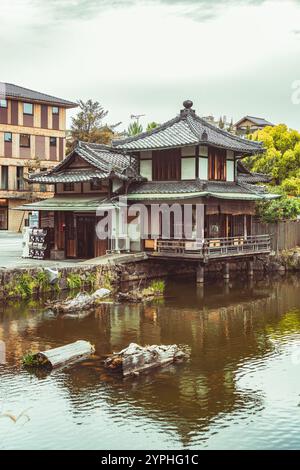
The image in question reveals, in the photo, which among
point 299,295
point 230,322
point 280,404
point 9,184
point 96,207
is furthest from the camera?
point 9,184

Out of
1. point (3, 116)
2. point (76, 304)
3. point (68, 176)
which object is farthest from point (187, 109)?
point (3, 116)

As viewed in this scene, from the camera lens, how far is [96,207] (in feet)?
105

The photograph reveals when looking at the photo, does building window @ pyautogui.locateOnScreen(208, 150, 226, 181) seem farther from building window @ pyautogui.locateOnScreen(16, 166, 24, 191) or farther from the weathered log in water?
building window @ pyautogui.locateOnScreen(16, 166, 24, 191)

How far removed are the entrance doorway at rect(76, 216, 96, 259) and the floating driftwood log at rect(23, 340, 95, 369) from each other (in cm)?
1745

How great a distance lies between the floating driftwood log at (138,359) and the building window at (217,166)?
61.0 feet

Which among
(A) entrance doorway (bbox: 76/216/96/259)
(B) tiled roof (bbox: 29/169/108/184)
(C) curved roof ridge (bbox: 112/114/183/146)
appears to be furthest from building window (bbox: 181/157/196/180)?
(A) entrance doorway (bbox: 76/216/96/259)

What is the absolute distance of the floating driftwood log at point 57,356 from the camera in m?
15.9

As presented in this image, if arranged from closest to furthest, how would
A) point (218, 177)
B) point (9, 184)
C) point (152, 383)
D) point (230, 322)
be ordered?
point (152, 383)
point (230, 322)
point (218, 177)
point (9, 184)

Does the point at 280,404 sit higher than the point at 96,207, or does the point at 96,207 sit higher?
the point at 96,207

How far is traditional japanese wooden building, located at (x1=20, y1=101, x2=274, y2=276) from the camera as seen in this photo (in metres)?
31.7

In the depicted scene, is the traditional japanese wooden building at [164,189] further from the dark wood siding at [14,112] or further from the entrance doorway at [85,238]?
the dark wood siding at [14,112]
